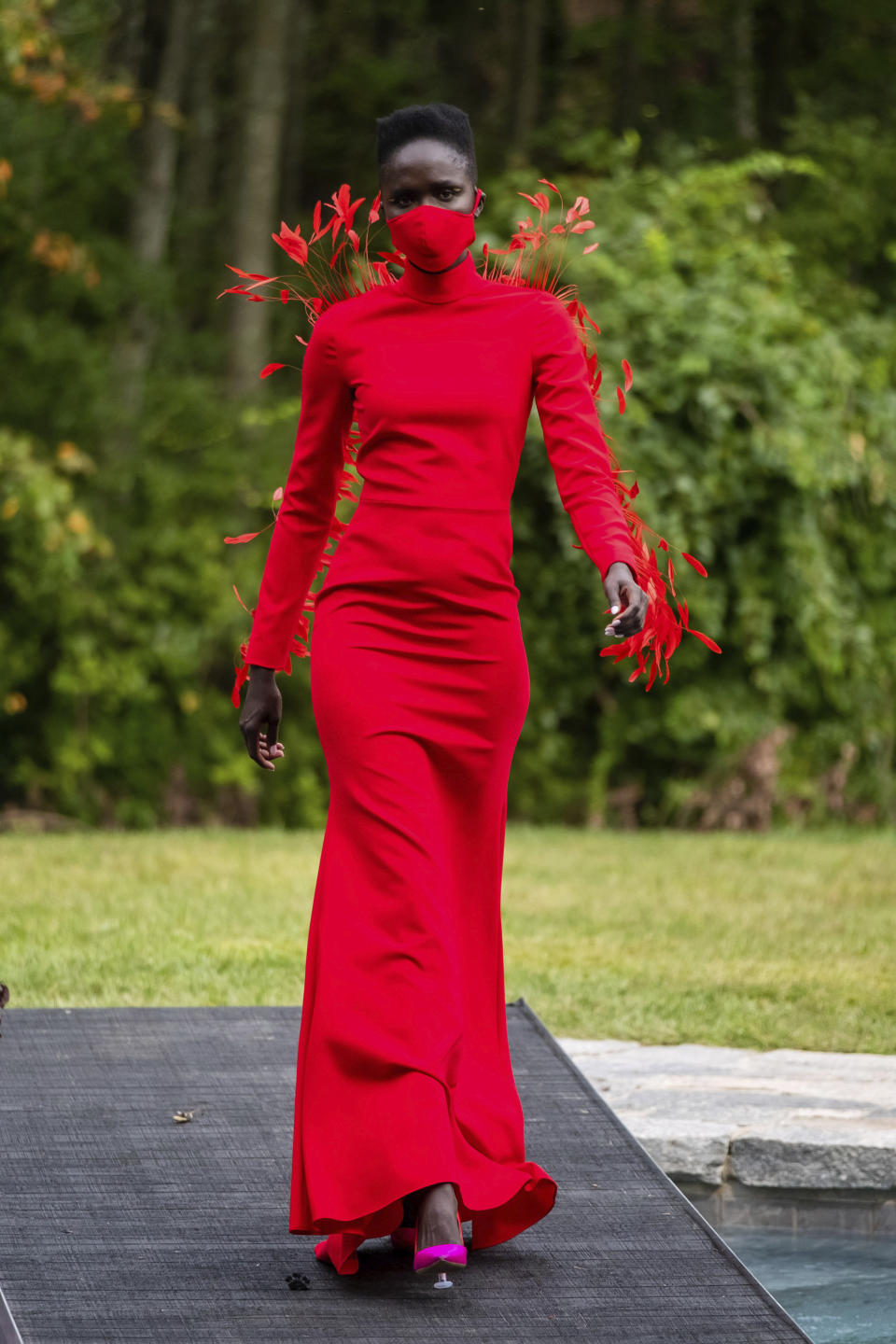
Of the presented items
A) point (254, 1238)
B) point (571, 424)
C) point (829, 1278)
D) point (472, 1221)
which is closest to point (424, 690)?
point (571, 424)

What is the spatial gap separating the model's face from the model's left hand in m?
0.68

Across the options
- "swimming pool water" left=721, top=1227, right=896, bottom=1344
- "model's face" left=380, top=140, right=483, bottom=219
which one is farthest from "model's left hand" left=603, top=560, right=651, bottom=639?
"swimming pool water" left=721, top=1227, right=896, bottom=1344

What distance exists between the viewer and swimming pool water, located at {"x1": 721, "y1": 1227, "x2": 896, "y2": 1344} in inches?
130

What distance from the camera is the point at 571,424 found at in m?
2.83

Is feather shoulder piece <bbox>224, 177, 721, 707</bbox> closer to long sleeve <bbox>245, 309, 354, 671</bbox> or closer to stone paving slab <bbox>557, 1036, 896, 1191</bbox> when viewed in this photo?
long sleeve <bbox>245, 309, 354, 671</bbox>

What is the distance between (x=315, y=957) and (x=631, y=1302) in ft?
2.52

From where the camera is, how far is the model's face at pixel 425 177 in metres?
2.78

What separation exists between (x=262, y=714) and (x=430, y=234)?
874mm

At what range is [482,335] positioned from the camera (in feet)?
9.29

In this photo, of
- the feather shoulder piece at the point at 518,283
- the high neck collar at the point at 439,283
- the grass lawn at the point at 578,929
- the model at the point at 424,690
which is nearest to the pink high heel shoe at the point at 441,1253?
the model at the point at 424,690

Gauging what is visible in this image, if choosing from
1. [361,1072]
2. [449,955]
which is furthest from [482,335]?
[361,1072]

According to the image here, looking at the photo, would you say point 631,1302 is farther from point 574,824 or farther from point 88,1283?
point 574,824

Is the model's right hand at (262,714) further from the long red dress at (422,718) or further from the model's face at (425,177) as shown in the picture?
the model's face at (425,177)

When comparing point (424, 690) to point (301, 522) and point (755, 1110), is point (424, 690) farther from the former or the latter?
point (755, 1110)
